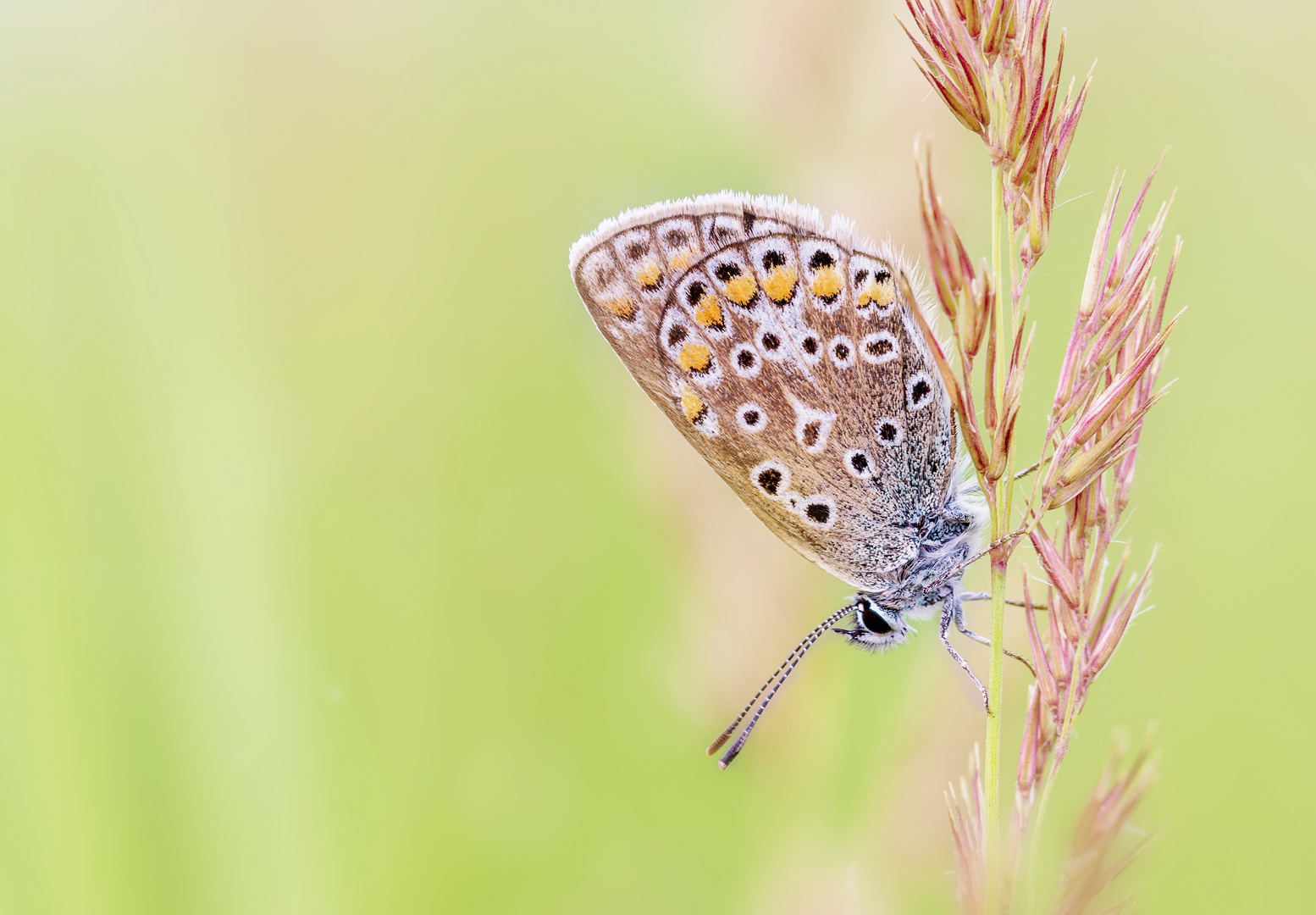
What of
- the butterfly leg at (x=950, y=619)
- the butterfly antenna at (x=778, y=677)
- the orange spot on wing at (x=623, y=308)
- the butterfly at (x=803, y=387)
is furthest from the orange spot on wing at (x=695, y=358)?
the butterfly leg at (x=950, y=619)

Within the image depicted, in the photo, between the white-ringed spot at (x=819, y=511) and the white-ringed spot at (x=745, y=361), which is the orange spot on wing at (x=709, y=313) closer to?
the white-ringed spot at (x=745, y=361)

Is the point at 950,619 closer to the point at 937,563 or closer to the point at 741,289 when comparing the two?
A: the point at 937,563

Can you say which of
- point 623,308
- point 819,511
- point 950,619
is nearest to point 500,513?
point 623,308

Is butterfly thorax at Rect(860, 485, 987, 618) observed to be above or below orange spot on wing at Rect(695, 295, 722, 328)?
below

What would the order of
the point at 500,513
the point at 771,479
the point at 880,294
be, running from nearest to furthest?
the point at 880,294 → the point at 771,479 → the point at 500,513

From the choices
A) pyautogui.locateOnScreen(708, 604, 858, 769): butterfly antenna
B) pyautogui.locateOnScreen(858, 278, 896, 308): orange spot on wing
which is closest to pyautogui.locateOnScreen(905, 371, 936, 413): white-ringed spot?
pyautogui.locateOnScreen(858, 278, 896, 308): orange spot on wing

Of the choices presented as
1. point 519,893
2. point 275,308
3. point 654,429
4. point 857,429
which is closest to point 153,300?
point 275,308

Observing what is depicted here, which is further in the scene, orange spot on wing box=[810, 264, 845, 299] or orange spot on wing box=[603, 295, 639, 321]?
orange spot on wing box=[603, 295, 639, 321]

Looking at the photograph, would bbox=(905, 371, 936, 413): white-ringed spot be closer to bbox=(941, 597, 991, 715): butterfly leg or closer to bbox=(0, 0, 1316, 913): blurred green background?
bbox=(0, 0, 1316, 913): blurred green background
